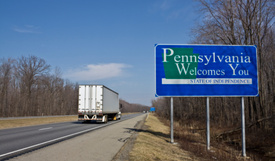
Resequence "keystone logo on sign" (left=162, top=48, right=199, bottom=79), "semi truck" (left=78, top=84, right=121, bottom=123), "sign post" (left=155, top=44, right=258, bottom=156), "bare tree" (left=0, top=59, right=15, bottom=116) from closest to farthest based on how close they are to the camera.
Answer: "sign post" (left=155, top=44, right=258, bottom=156)
"keystone logo on sign" (left=162, top=48, right=199, bottom=79)
"semi truck" (left=78, top=84, right=121, bottom=123)
"bare tree" (left=0, top=59, right=15, bottom=116)

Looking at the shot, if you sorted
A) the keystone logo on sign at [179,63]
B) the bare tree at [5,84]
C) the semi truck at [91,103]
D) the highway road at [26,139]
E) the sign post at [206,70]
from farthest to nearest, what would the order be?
the bare tree at [5,84]
the semi truck at [91,103]
the keystone logo on sign at [179,63]
the sign post at [206,70]
the highway road at [26,139]

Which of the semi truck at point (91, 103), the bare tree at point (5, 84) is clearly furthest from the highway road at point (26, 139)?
the bare tree at point (5, 84)

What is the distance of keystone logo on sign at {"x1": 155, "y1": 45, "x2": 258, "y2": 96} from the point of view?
36.0ft

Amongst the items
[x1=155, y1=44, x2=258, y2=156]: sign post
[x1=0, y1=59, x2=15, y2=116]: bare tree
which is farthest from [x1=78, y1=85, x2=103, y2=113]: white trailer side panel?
[x1=0, y1=59, x2=15, y2=116]: bare tree

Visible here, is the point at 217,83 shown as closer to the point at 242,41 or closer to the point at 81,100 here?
the point at 242,41

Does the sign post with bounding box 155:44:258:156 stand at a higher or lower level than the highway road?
higher

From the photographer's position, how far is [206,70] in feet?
36.7

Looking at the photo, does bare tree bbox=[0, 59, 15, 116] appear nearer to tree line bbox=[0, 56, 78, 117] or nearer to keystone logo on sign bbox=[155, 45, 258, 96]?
tree line bbox=[0, 56, 78, 117]

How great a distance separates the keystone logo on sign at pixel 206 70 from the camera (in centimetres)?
1096

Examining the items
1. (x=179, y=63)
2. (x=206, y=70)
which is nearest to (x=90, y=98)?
(x=179, y=63)

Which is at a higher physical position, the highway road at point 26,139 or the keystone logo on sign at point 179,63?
the keystone logo on sign at point 179,63

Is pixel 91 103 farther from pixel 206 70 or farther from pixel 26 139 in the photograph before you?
pixel 206 70

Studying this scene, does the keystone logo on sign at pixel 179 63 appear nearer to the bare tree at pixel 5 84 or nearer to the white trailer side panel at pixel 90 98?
the white trailer side panel at pixel 90 98

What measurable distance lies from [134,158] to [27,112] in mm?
56826
